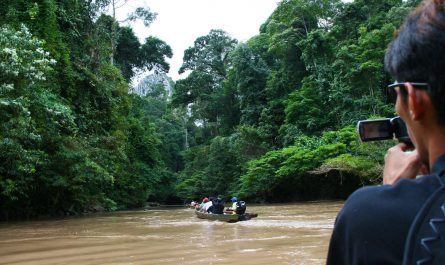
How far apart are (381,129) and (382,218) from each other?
389 millimetres

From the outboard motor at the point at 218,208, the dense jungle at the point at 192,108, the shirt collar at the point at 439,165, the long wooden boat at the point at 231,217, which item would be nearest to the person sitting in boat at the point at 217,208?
the outboard motor at the point at 218,208

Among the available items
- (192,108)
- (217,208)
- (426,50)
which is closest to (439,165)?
(426,50)

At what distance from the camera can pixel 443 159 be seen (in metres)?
0.94

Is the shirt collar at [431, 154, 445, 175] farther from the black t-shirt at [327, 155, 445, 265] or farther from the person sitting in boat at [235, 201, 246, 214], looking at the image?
the person sitting in boat at [235, 201, 246, 214]

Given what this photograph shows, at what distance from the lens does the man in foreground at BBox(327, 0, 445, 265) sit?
89cm

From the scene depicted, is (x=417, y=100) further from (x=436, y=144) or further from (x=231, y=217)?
(x=231, y=217)

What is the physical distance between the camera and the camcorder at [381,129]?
118 centimetres

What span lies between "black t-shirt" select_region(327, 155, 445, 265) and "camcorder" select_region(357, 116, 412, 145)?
9.6 inches

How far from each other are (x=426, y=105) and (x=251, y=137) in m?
28.8

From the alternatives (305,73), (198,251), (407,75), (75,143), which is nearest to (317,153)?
(305,73)

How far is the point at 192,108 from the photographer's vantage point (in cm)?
3894

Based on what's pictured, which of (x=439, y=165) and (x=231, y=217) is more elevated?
(x=439, y=165)

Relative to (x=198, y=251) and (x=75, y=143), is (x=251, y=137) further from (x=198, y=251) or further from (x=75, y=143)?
(x=198, y=251)

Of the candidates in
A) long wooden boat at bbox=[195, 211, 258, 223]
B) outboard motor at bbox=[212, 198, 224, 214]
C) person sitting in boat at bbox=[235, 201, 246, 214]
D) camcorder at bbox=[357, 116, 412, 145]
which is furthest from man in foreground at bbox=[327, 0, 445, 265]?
outboard motor at bbox=[212, 198, 224, 214]
